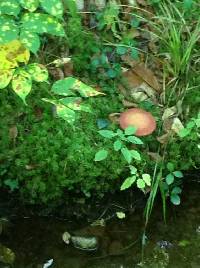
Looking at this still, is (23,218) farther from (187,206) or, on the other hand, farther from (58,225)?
(187,206)

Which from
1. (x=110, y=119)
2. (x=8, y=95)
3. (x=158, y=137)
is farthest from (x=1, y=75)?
(x=158, y=137)

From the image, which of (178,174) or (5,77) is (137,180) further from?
(5,77)

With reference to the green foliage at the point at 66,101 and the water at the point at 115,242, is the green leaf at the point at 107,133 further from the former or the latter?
the water at the point at 115,242

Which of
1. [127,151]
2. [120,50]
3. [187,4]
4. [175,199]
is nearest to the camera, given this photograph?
[127,151]

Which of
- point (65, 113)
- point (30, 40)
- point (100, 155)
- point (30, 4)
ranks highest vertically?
point (30, 4)

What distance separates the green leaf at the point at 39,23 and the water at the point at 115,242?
1169 mm

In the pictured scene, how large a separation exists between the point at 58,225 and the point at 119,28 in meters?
1.33

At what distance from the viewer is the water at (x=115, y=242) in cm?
275

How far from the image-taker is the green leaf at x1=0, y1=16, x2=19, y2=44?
2.17 meters

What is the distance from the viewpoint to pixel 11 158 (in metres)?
2.81

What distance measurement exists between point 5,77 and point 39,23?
0.29 metres

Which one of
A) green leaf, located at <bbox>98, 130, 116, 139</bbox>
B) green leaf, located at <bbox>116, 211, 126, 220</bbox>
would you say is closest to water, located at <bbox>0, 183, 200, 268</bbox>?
green leaf, located at <bbox>116, 211, 126, 220</bbox>

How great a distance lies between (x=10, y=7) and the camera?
2.21 meters

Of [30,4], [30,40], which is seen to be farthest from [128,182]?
[30,4]
